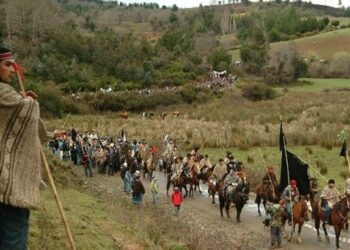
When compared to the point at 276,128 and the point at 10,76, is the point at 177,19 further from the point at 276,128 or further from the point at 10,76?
the point at 10,76

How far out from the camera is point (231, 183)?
66.6 feet

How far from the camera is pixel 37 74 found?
216ft

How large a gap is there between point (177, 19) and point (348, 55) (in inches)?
2881

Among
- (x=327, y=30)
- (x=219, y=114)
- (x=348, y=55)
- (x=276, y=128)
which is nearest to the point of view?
(x=276, y=128)

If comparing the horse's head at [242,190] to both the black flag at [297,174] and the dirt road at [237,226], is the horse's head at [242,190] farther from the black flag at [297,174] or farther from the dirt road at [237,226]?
the black flag at [297,174]

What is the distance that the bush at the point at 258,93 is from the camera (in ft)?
212

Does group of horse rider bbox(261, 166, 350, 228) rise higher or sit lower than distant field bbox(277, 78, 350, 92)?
higher

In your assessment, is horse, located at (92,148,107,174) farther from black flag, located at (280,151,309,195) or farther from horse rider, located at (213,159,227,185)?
black flag, located at (280,151,309,195)

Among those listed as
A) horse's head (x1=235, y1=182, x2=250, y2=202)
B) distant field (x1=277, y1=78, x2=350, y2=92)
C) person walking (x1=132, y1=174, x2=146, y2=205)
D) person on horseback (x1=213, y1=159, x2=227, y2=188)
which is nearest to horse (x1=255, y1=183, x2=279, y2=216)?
horse's head (x1=235, y1=182, x2=250, y2=202)

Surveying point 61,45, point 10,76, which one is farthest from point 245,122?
point 10,76

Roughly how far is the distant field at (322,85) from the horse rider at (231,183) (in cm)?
4986

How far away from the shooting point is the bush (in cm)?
6469

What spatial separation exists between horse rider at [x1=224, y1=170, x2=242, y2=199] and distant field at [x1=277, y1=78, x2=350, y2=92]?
4986cm

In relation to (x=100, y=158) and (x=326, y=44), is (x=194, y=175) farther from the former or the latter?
(x=326, y=44)
